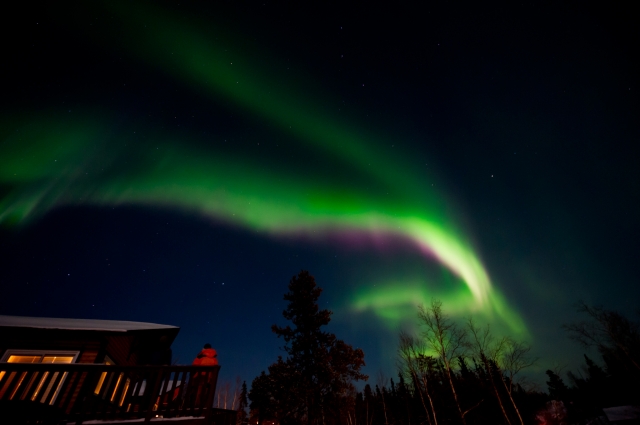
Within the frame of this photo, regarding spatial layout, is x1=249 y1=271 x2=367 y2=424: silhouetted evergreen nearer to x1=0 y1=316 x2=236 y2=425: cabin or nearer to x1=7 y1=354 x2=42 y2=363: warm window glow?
x1=0 y1=316 x2=236 y2=425: cabin

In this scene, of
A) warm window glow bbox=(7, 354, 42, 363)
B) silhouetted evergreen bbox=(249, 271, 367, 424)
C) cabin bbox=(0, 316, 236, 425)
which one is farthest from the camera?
silhouetted evergreen bbox=(249, 271, 367, 424)

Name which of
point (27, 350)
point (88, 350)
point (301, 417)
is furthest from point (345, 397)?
point (27, 350)

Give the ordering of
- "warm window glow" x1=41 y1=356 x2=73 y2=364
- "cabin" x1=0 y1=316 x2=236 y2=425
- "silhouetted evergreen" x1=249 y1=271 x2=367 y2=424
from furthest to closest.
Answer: "silhouetted evergreen" x1=249 y1=271 x2=367 y2=424, "warm window glow" x1=41 y1=356 x2=73 y2=364, "cabin" x1=0 y1=316 x2=236 y2=425

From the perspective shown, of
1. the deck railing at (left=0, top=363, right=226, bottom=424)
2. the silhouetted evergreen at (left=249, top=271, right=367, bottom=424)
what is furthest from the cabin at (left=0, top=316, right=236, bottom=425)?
the silhouetted evergreen at (left=249, top=271, right=367, bottom=424)

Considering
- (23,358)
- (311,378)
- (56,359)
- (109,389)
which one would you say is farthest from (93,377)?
(311,378)

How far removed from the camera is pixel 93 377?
5801 mm

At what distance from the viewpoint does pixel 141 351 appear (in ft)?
52.0

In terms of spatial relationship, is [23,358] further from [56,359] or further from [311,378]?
[311,378]

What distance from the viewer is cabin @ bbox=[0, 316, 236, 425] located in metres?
5.36

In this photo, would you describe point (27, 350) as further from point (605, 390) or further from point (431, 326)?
point (605, 390)

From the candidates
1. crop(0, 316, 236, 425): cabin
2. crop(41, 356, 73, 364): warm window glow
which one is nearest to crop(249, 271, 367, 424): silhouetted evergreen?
crop(0, 316, 236, 425): cabin

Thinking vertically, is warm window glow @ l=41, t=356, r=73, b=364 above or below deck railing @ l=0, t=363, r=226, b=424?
above

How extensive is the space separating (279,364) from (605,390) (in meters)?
70.9

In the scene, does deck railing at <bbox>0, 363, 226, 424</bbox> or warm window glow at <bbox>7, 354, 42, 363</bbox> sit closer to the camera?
deck railing at <bbox>0, 363, 226, 424</bbox>
